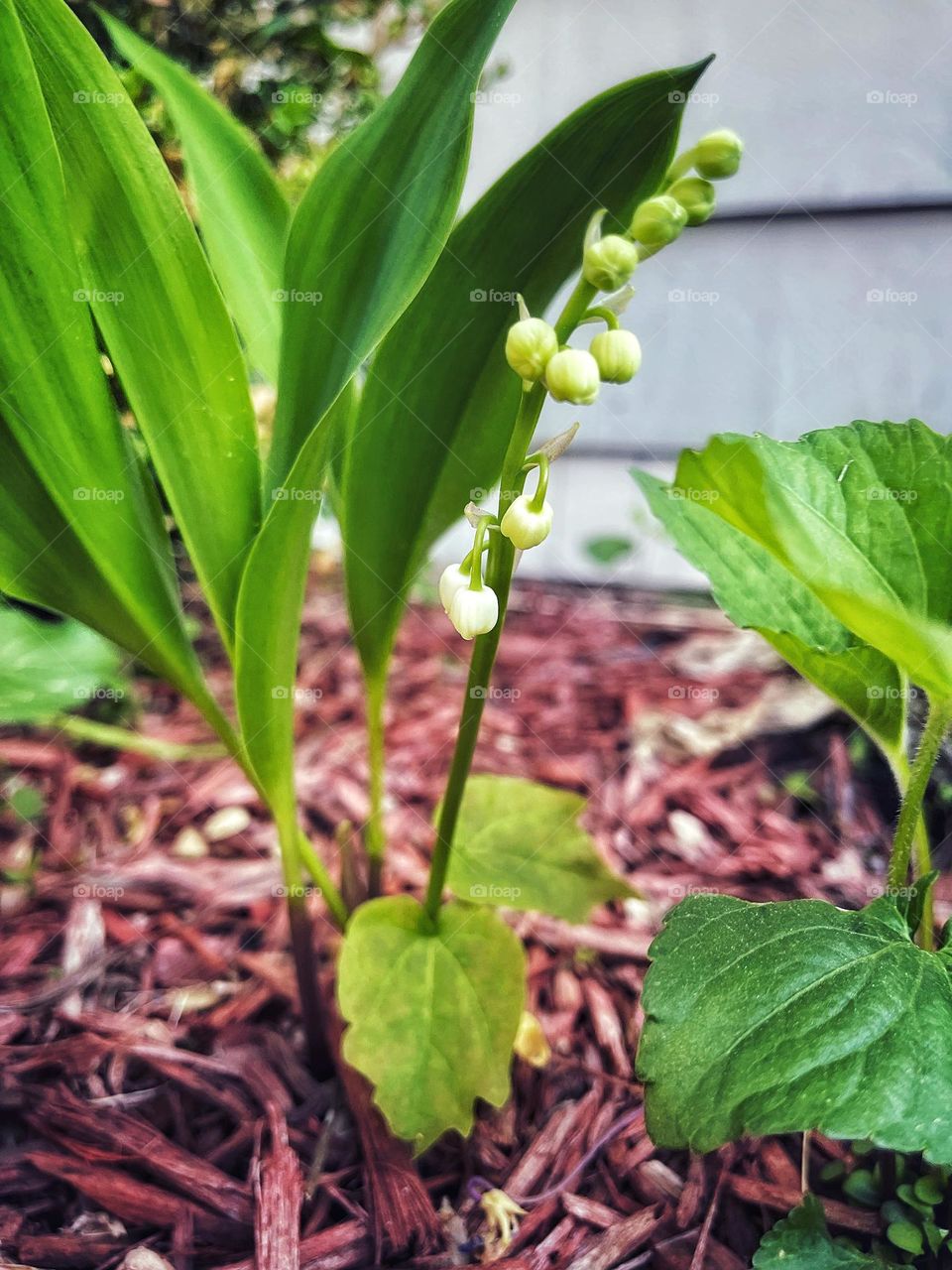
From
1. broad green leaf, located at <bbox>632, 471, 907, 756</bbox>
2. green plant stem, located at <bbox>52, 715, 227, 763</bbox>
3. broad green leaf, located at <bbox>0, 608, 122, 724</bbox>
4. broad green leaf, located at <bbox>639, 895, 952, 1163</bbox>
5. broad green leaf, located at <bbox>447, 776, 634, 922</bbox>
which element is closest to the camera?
broad green leaf, located at <bbox>639, 895, 952, 1163</bbox>

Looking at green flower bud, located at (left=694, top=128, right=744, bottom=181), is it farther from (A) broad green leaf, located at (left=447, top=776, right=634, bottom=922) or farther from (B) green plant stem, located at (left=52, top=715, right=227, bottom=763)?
(B) green plant stem, located at (left=52, top=715, right=227, bottom=763)

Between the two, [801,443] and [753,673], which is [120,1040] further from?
[753,673]

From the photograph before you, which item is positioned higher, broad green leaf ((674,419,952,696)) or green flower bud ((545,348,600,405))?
green flower bud ((545,348,600,405))

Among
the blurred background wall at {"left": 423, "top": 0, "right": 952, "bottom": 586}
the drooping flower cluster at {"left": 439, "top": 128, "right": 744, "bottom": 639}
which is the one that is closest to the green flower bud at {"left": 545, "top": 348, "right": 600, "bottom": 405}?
the drooping flower cluster at {"left": 439, "top": 128, "right": 744, "bottom": 639}

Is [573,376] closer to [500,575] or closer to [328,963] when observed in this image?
[500,575]

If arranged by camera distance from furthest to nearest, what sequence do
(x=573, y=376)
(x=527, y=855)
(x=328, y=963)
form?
(x=328, y=963) < (x=527, y=855) < (x=573, y=376)

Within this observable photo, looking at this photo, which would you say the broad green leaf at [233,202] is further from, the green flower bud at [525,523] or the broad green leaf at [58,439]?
the green flower bud at [525,523]

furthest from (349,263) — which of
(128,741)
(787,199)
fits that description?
(787,199)
